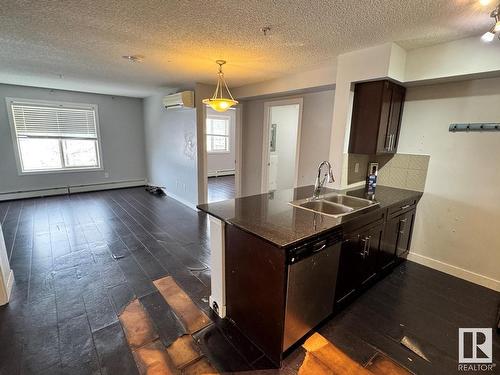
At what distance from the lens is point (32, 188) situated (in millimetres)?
5305

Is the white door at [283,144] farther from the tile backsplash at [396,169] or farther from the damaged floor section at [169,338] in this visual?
the damaged floor section at [169,338]

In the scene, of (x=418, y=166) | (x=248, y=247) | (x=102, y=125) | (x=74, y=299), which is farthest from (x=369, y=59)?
(x=102, y=125)

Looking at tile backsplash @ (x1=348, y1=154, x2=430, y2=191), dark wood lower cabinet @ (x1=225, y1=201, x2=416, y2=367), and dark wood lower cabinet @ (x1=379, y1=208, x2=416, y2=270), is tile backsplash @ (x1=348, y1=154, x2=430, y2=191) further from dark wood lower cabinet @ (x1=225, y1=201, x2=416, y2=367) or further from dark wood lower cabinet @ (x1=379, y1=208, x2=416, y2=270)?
dark wood lower cabinet @ (x1=225, y1=201, x2=416, y2=367)

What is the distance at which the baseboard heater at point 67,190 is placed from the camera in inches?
202

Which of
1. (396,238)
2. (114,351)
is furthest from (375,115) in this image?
(114,351)

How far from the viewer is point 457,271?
262cm

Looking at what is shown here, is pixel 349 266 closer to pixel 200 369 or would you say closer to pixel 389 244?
pixel 389 244

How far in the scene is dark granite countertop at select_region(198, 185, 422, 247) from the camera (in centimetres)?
153

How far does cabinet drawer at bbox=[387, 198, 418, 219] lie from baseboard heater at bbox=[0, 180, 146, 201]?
6.26m

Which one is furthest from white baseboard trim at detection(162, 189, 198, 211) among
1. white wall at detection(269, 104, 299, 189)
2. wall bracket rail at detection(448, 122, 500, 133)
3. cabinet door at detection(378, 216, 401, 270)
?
wall bracket rail at detection(448, 122, 500, 133)

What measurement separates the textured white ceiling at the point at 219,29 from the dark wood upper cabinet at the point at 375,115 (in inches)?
16.3

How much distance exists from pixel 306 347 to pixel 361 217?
105 cm

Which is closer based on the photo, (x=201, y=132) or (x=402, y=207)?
(x=402, y=207)

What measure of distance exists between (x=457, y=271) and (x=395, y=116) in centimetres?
182
